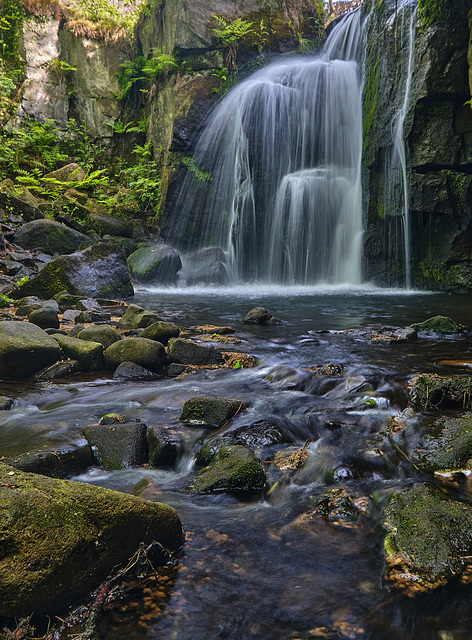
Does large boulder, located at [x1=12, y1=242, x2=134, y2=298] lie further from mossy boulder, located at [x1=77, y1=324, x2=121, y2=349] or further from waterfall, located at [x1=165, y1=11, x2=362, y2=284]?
waterfall, located at [x1=165, y1=11, x2=362, y2=284]

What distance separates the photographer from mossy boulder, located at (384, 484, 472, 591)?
2.00 m

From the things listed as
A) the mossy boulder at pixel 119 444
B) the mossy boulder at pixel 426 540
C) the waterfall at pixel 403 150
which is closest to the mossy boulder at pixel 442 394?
the mossy boulder at pixel 426 540

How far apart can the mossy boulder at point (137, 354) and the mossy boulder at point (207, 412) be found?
155 cm

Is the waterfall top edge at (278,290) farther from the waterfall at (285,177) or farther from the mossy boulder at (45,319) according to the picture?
the mossy boulder at (45,319)

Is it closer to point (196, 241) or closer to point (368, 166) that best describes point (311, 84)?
point (368, 166)

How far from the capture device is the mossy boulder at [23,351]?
4902 millimetres

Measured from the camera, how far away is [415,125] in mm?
12070

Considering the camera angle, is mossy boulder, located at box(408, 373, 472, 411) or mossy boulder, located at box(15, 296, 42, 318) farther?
mossy boulder, located at box(15, 296, 42, 318)

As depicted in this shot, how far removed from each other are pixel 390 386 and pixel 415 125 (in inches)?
397

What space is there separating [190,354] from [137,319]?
2.08 meters

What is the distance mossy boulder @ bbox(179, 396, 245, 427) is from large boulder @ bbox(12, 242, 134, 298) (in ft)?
22.1

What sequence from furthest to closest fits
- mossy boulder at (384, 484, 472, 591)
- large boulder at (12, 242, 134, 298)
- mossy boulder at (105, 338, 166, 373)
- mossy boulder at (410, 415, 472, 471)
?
large boulder at (12, 242, 134, 298) → mossy boulder at (105, 338, 166, 373) → mossy boulder at (410, 415, 472, 471) → mossy boulder at (384, 484, 472, 591)

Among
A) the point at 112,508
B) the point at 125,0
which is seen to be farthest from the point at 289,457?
the point at 125,0

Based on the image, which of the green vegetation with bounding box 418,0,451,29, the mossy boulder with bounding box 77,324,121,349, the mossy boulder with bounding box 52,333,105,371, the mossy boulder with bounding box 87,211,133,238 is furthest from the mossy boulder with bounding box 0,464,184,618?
the mossy boulder with bounding box 87,211,133,238
